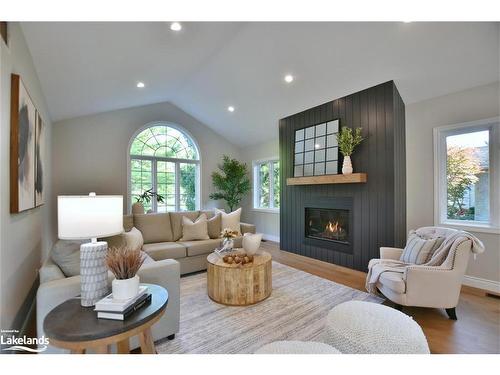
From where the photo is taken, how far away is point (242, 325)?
7.02ft

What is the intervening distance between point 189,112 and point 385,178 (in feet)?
15.3

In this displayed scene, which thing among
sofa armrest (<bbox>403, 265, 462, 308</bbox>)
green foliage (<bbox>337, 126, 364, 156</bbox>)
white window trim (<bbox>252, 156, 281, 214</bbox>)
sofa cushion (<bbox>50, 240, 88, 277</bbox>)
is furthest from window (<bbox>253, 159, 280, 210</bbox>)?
sofa cushion (<bbox>50, 240, 88, 277</bbox>)

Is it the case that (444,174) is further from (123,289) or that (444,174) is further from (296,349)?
(123,289)

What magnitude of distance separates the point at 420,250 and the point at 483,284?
4.16ft

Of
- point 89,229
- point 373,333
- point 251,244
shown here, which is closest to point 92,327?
point 89,229

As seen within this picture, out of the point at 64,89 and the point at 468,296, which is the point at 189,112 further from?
the point at 468,296

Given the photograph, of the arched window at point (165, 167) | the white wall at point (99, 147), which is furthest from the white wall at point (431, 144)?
the white wall at point (99, 147)

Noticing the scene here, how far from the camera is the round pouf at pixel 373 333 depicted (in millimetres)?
1296

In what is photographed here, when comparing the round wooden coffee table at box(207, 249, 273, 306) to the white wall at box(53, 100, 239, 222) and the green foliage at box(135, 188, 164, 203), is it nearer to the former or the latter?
the green foliage at box(135, 188, 164, 203)

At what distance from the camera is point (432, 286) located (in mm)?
2195

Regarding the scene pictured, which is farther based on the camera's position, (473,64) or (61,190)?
(61,190)

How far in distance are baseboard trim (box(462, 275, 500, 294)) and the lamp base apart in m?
4.06

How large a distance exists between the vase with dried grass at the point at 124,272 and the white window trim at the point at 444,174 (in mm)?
3798
